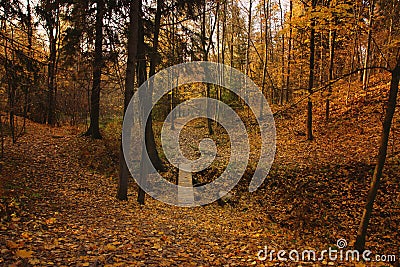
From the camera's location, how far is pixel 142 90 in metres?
9.59

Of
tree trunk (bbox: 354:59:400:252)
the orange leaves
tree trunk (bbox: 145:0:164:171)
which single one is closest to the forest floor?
the orange leaves

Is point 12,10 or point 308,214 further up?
point 12,10

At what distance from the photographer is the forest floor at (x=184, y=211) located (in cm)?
504

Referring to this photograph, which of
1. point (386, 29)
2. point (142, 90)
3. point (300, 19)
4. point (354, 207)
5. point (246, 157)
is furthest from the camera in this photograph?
point (386, 29)

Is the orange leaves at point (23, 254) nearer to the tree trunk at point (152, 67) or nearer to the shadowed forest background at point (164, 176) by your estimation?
the shadowed forest background at point (164, 176)

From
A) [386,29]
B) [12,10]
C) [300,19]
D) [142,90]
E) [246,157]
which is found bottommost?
[246,157]

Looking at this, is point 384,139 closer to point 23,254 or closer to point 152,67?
point 23,254

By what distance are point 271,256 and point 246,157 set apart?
911 cm

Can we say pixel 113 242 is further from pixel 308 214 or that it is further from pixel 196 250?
pixel 308 214

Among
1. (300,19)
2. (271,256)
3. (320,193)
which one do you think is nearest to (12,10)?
(271,256)

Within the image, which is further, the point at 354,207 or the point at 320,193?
the point at 320,193

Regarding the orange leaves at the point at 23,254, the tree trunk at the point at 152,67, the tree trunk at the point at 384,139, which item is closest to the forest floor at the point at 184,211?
the orange leaves at the point at 23,254

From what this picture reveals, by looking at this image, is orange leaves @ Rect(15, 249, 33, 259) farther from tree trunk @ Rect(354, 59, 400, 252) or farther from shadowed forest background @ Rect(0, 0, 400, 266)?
tree trunk @ Rect(354, 59, 400, 252)

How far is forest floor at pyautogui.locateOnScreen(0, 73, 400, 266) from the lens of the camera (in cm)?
504
